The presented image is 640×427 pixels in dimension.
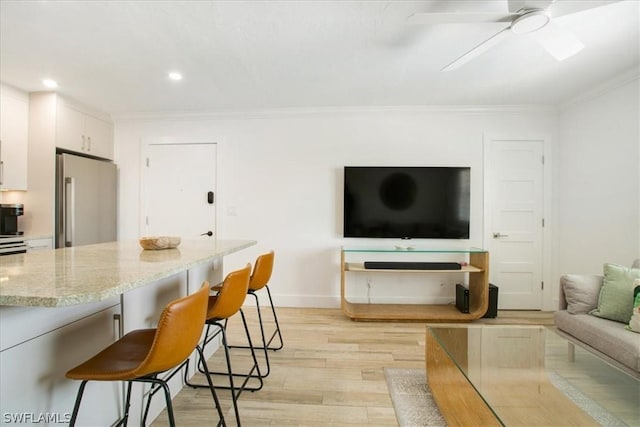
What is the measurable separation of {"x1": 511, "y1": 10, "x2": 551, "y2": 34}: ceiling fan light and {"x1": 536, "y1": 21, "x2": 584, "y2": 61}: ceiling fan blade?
0.05 m

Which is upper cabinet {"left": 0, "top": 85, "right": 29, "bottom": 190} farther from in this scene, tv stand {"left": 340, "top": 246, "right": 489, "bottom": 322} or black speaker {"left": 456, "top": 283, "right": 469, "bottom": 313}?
black speaker {"left": 456, "top": 283, "right": 469, "bottom": 313}

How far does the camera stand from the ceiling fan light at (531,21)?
1.59 meters

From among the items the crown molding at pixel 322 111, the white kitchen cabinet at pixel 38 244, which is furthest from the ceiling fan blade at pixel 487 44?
the white kitchen cabinet at pixel 38 244

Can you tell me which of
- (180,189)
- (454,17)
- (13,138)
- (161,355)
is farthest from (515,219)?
(13,138)

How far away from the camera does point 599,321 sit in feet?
6.42

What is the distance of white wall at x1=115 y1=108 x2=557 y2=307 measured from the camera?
136 inches

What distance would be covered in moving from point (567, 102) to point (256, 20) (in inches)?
136

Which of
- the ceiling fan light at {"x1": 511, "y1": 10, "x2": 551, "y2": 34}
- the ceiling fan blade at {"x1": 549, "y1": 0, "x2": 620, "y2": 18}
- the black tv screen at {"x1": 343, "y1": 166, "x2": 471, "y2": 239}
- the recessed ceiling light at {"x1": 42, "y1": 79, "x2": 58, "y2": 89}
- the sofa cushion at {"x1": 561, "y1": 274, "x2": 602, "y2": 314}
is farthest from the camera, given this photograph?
the black tv screen at {"x1": 343, "y1": 166, "x2": 471, "y2": 239}

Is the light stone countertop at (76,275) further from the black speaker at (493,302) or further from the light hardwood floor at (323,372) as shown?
the black speaker at (493,302)

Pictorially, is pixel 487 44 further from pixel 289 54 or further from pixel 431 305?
pixel 431 305

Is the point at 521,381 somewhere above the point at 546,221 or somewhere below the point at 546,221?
below

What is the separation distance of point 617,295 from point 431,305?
5.62 feet

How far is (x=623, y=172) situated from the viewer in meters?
2.64

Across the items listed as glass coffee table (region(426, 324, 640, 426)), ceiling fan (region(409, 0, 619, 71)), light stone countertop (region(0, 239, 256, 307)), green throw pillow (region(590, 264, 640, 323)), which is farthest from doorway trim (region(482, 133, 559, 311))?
light stone countertop (region(0, 239, 256, 307))
